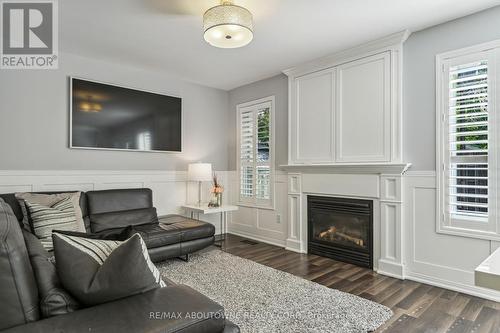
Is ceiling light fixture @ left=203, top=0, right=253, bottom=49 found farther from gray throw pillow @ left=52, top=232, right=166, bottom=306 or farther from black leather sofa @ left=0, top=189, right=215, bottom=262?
black leather sofa @ left=0, top=189, right=215, bottom=262

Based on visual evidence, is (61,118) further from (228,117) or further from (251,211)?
(251,211)

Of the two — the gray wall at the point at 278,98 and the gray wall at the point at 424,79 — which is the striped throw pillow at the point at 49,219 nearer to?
the gray wall at the point at 278,98

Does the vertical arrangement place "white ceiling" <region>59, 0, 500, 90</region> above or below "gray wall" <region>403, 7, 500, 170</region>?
above

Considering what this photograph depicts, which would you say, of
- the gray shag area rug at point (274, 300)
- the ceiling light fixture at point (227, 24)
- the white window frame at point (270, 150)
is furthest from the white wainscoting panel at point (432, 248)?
the ceiling light fixture at point (227, 24)

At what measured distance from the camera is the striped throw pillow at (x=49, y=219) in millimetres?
2688

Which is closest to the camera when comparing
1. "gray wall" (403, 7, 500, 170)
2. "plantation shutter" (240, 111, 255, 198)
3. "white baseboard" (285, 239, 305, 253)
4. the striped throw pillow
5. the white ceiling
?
the white ceiling

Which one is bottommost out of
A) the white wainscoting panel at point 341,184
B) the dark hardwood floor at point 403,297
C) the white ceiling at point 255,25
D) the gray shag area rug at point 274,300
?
the dark hardwood floor at point 403,297

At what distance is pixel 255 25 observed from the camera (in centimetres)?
296

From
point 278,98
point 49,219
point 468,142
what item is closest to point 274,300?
point 49,219

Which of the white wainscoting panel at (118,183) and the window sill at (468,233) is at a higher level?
the white wainscoting panel at (118,183)

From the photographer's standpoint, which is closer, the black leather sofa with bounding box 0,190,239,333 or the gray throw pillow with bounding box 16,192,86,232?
the black leather sofa with bounding box 0,190,239,333

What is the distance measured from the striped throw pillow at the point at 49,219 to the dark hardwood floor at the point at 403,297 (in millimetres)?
Result: 2083

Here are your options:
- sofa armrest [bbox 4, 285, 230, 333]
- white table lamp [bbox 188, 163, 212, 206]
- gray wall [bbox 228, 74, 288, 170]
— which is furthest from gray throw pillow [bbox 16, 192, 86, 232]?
gray wall [bbox 228, 74, 288, 170]

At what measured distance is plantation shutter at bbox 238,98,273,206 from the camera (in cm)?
467
